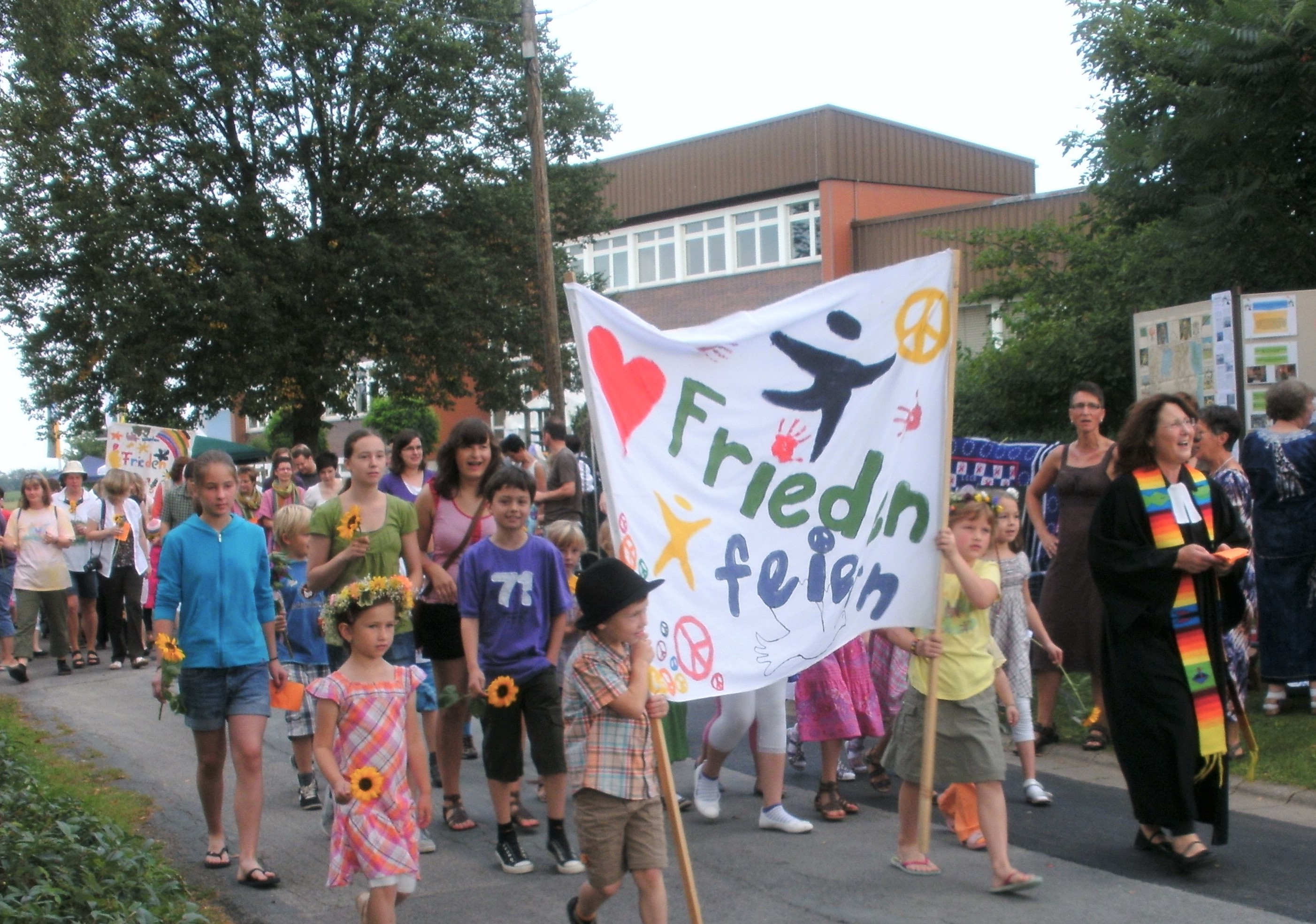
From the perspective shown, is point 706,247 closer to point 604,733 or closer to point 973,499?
point 973,499

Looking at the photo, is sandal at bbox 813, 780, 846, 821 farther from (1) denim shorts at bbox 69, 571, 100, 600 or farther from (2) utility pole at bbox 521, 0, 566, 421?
(2) utility pole at bbox 521, 0, 566, 421

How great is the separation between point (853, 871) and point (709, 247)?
37265mm

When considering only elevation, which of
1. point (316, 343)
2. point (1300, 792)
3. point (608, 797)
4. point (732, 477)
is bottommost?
point (1300, 792)

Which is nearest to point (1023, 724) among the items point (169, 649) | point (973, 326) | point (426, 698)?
point (426, 698)

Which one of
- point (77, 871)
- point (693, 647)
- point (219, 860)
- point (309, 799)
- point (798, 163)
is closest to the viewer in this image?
point (693, 647)

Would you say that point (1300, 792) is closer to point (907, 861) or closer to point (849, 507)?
point (907, 861)

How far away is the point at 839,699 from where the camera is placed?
6.80 m

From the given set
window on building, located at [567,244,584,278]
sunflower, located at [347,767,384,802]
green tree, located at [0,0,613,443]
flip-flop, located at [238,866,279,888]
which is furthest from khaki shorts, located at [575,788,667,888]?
window on building, located at [567,244,584,278]

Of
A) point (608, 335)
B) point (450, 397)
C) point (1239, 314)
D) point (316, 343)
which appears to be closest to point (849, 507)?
point (608, 335)

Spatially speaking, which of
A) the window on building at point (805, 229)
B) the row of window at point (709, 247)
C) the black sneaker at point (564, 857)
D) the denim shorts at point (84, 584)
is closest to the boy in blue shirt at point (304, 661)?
the black sneaker at point (564, 857)

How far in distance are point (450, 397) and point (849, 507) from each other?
2823cm

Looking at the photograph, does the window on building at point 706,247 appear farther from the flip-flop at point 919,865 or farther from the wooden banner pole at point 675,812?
the wooden banner pole at point 675,812

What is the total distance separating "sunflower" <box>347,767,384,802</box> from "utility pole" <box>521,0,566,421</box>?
13.9 metres

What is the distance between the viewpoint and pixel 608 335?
17.4 feet
